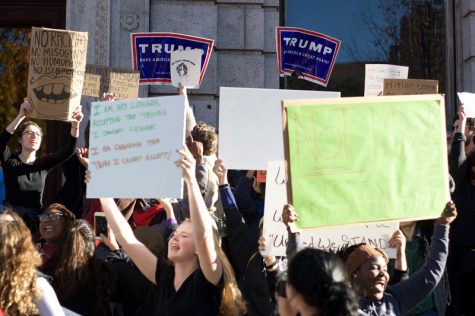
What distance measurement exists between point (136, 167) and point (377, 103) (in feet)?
4.26

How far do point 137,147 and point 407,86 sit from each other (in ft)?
11.2

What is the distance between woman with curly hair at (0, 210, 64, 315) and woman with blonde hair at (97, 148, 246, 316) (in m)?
0.71

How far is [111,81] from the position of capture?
23.1ft

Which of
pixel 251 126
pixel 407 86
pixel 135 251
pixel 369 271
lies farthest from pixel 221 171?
pixel 407 86

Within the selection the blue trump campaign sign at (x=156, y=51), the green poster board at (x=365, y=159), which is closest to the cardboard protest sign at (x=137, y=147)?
the green poster board at (x=365, y=159)

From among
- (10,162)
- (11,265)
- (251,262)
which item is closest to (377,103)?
(251,262)

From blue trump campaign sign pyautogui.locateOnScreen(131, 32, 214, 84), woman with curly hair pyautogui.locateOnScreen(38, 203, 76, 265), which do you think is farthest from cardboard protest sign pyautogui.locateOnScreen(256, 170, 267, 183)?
blue trump campaign sign pyautogui.locateOnScreen(131, 32, 214, 84)

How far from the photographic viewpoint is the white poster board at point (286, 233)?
16.0ft

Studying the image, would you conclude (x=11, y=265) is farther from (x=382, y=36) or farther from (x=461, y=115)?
(x=382, y=36)

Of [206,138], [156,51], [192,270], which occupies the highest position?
[156,51]

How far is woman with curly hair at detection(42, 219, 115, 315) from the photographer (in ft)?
16.1

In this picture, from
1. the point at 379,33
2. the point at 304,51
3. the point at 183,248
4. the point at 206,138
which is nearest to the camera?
the point at 183,248

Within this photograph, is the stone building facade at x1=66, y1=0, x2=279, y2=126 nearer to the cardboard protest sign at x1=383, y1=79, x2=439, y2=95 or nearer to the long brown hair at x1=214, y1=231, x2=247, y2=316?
the cardboard protest sign at x1=383, y1=79, x2=439, y2=95

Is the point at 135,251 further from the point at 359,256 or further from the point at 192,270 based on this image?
the point at 359,256
